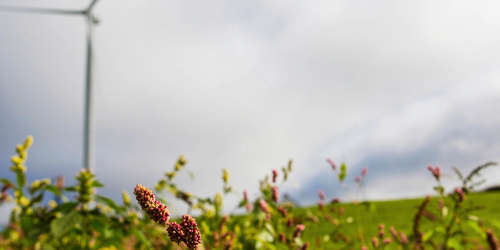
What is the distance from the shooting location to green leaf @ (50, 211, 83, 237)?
173 cm

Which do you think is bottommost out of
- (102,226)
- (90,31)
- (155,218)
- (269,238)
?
(155,218)

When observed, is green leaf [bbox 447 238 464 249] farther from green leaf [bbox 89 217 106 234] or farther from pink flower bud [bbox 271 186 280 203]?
green leaf [bbox 89 217 106 234]

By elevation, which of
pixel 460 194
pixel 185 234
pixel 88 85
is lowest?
pixel 185 234

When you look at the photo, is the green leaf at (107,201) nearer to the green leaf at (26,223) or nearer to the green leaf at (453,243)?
the green leaf at (26,223)

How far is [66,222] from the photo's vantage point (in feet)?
5.90

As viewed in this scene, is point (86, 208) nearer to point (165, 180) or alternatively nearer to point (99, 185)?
point (99, 185)

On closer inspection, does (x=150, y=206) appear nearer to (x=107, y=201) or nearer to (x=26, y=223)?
(x=107, y=201)

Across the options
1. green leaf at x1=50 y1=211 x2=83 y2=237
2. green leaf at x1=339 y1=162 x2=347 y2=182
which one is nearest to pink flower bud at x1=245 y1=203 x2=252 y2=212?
green leaf at x1=339 y1=162 x2=347 y2=182

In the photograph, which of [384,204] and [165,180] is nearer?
[165,180]

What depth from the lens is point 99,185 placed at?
6.68 ft

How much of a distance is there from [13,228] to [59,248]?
1645 millimetres

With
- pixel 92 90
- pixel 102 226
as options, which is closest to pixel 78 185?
pixel 102 226

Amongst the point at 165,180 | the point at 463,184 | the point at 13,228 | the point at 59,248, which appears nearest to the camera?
the point at 463,184

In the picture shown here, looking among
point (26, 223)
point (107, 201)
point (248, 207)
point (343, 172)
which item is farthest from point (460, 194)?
point (26, 223)
